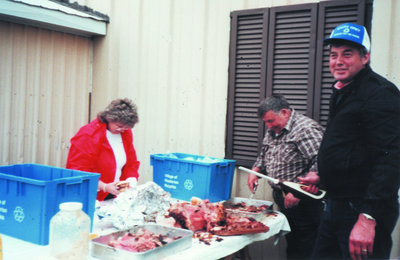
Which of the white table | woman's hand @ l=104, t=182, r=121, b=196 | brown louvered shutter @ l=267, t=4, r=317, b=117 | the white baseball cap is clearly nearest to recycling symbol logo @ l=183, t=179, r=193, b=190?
woman's hand @ l=104, t=182, r=121, b=196

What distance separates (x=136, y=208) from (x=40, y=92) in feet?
8.32

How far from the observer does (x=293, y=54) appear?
12.0 ft

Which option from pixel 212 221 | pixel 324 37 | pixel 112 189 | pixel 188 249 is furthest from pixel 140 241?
pixel 324 37

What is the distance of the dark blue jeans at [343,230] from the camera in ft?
7.39

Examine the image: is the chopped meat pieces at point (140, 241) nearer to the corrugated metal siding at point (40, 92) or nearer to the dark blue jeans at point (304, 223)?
the dark blue jeans at point (304, 223)

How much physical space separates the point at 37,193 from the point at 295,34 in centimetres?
271

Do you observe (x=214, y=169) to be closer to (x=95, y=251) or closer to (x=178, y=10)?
(x=95, y=251)

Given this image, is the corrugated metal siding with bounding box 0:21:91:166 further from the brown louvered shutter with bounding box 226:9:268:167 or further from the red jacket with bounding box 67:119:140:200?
the brown louvered shutter with bounding box 226:9:268:167

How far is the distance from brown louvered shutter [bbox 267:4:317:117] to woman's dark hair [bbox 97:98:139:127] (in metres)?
1.38

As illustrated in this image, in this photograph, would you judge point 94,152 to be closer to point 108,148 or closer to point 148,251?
point 108,148

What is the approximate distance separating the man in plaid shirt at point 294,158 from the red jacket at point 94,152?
4.34 ft

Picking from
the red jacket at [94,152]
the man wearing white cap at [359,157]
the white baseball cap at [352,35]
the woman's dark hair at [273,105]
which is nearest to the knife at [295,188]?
the man wearing white cap at [359,157]

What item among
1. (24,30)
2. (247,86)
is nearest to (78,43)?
(24,30)

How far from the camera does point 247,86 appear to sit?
12.9 ft
